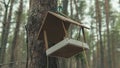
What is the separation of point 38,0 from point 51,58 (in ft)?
2.38

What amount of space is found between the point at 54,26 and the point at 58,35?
0.40 feet

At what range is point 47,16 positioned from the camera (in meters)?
3.22

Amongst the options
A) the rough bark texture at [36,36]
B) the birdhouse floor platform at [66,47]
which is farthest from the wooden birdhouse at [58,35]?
the rough bark texture at [36,36]

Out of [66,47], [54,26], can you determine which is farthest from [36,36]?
[66,47]

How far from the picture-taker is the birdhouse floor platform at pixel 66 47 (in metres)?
2.87

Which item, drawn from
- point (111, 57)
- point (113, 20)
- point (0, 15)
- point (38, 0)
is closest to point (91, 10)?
point (113, 20)

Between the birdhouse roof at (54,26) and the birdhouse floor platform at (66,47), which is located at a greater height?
the birdhouse roof at (54,26)

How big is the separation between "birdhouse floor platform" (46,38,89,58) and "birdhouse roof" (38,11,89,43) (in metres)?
0.26

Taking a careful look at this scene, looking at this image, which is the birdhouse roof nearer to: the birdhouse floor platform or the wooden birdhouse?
the wooden birdhouse

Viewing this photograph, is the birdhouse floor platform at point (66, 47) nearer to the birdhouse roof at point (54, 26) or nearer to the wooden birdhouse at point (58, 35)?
the wooden birdhouse at point (58, 35)

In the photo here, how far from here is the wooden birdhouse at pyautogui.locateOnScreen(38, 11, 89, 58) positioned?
9.66ft

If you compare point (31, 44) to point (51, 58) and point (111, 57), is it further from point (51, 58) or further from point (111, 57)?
point (111, 57)

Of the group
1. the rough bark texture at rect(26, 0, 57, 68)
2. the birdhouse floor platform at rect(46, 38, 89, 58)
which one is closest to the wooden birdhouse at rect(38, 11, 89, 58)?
the birdhouse floor platform at rect(46, 38, 89, 58)

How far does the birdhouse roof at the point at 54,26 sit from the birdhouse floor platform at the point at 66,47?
0.84ft
